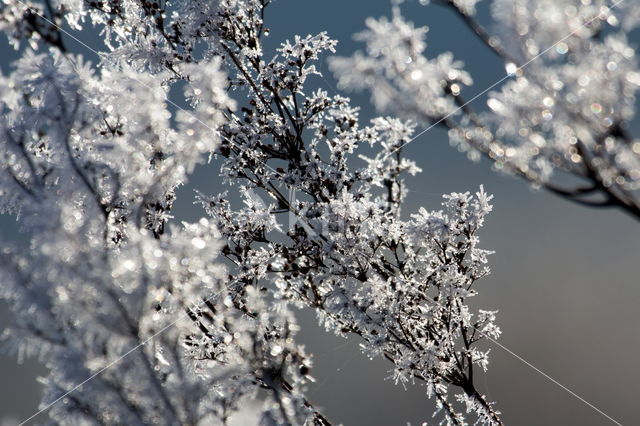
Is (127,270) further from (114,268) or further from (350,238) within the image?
(350,238)

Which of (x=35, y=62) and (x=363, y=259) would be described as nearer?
(x=35, y=62)

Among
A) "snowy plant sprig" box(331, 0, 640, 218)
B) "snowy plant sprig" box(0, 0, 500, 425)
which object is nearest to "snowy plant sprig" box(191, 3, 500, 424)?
"snowy plant sprig" box(0, 0, 500, 425)

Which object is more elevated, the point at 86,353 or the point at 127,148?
the point at 127,148

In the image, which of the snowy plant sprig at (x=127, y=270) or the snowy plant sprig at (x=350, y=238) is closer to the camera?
the snowy plant sprig at (x=127, y=270)

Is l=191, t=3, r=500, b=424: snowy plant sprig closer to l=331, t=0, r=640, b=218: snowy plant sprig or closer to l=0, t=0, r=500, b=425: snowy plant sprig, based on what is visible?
l=0, t=0, r=500, b=425: snowy plant sprig

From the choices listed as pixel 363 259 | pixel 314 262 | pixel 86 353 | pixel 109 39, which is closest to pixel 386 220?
pixel 363 259

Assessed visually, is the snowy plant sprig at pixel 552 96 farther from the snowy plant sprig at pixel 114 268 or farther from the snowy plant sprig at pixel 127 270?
the snowy plant sprig at pixel 114 268

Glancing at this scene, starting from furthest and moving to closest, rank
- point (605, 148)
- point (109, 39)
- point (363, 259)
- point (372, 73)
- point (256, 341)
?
point (109, 39) → point (363, 259) → point (256, 341) → point (372, 73) → point (605, 148)

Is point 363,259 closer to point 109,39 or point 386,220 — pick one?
point 386,220

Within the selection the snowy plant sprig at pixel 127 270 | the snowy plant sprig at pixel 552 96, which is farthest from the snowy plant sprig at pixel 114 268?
the snowy plant sprig at pixel 552 96

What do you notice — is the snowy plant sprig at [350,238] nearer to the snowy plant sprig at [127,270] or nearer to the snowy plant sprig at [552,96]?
the snowy plant sprig at [127,270]

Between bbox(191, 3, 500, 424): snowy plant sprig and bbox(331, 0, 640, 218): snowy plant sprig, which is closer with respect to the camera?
bbox(331, 0, 640, 218): snowy plant sprig
